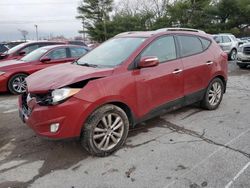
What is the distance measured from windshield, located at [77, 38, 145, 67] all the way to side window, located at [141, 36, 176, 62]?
184 millimetres

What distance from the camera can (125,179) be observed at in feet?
10.3

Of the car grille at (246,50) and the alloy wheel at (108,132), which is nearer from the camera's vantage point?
the alloy wheel at (108,132)

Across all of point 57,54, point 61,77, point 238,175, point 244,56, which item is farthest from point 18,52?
point 244,56

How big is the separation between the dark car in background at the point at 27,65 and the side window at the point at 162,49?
4.73 meters

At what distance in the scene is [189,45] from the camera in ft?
16.2

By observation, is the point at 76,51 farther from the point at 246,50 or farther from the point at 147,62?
the point at 246,50

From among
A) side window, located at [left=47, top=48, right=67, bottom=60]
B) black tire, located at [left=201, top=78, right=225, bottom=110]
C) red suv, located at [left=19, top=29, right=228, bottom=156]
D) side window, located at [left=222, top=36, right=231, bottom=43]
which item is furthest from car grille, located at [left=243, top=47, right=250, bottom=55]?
side window, located at [left=47, top=48, right=67, bottom=60]

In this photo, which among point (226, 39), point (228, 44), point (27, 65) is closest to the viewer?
point (27, 65)

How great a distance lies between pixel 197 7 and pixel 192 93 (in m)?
34.4

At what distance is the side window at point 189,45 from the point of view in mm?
4793

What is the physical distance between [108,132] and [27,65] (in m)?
5.17

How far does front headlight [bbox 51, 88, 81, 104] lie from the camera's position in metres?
3.31

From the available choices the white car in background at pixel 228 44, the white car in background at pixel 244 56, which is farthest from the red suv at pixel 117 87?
the white car in background at pixel 228 44

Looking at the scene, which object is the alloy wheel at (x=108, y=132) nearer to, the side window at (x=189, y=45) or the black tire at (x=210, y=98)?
the side window at (x=189, y=45)
